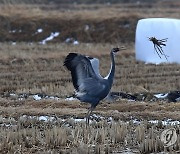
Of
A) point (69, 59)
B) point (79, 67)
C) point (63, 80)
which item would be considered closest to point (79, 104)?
point (79, 67)

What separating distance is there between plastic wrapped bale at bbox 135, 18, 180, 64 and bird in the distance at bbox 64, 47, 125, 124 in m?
13.3

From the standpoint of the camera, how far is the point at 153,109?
13.1 m

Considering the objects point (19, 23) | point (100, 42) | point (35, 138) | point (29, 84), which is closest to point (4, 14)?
point (19, 23)

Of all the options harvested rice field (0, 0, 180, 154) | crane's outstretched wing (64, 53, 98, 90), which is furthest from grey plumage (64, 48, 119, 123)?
harvested rice field (0, 0, 180, 154)

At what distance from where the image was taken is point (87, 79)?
10.4 meters

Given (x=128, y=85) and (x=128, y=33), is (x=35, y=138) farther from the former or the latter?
(x=128, y=33)

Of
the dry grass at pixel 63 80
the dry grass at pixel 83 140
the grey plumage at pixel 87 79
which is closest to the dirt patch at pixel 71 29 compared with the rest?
the dry grass at pixel 63 80

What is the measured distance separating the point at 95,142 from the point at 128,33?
88.2 ft

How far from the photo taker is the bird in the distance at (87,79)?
10.1 metres

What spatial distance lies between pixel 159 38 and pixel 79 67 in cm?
1406

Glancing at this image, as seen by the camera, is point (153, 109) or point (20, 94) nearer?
point (153, 109)

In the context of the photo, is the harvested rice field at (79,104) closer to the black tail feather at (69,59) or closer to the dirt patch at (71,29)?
the dirt patch at (71,29)

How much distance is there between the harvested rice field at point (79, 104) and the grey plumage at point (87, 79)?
555 mm

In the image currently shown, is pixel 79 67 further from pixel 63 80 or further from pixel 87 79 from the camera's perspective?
pixel 63 80
